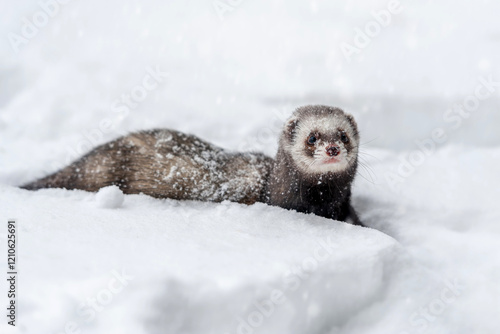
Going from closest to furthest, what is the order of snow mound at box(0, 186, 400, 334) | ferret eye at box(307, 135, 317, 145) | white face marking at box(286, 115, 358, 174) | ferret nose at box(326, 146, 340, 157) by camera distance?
snow mound at box(0, 186, 400, 334) < ferret nose at box(326, 146, 340, 157) < white face marking at box(286, 115, 358, 174) < ferret eye at box(307, 135, 317, 145)

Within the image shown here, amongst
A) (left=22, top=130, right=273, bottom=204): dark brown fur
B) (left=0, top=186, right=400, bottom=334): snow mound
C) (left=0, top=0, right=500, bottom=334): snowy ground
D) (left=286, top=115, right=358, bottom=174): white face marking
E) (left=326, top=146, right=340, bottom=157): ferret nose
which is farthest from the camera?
(left=22, top=130, right=273, bottom=204): dark brown fur

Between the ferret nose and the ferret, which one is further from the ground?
the ferret nose

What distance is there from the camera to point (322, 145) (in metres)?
3.66

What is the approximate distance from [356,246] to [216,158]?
2078 mm

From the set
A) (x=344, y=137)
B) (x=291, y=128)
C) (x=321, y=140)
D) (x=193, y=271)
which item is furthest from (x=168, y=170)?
(x=193, y=271)

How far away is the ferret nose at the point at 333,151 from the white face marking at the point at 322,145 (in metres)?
0.02

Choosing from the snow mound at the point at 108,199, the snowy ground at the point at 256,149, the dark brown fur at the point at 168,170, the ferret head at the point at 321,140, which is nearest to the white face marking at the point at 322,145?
the ferret head at the point at 321,140

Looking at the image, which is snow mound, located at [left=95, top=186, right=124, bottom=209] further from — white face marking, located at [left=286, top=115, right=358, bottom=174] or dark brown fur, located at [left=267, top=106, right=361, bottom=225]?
white face marking, located at [left=286, top=115, right=358, bottom=174]

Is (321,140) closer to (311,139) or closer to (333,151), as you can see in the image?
(311,139)

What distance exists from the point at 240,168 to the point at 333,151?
52.1 inches

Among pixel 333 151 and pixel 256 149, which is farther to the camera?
pixel 256 149

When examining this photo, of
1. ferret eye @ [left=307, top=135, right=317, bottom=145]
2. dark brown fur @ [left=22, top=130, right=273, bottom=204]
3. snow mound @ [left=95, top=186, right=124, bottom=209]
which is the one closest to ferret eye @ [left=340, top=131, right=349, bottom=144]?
ferret eye @ [left=307, top=135, right=317, bottom=145]

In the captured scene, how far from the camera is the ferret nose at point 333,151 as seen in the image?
3.46 meters

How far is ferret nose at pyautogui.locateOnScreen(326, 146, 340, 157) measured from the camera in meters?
3.46
